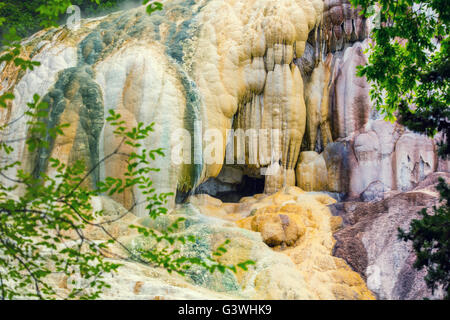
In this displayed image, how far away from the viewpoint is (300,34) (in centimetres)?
1334

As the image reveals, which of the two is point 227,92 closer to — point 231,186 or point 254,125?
point 254,125

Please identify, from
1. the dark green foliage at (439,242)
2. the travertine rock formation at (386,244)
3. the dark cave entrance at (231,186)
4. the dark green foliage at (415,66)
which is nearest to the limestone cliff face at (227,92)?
the dark cave entrance at (231,186)

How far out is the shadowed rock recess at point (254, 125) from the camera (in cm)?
964

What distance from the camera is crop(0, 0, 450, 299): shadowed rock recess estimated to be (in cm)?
964

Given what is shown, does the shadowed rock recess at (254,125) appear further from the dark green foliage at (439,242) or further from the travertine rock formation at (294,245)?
the dark green foliage at (439,242)

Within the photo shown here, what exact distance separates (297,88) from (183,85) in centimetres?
323

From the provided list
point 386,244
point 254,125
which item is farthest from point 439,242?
point 254,125

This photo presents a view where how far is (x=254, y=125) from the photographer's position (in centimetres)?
1313

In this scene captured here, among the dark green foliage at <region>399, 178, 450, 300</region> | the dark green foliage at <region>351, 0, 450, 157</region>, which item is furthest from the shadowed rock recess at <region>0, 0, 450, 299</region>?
the dark green foliage at <region>351, 0, 450, 157</region>

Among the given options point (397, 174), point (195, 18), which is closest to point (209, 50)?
point (195, 18)

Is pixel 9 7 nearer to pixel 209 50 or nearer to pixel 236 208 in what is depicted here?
pixel 209 50

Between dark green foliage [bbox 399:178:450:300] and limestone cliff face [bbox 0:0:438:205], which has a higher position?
limestone cliff face [bbox 0:0:438:205]

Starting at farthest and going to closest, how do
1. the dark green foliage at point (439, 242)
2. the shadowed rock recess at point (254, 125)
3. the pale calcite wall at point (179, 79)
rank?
the pale calcite wall at point (179, 79)
the shadowed rock recess at point (254, 125)
the dark green foliage at point (439, 242)

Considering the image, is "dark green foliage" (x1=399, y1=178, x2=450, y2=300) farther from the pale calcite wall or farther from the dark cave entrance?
the dark cave entrance
